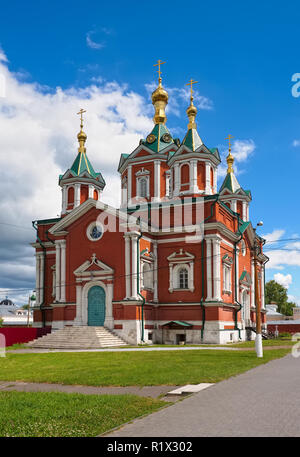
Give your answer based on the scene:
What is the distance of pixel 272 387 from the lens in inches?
396

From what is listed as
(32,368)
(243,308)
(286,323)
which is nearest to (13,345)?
(32,368)

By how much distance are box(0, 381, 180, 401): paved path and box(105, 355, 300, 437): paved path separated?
1066 mm

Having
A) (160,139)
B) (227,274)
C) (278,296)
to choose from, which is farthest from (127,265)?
(278,296)

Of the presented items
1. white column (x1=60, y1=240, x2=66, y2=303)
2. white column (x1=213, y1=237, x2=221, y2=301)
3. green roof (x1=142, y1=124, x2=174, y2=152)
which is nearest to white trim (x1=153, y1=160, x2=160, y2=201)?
green roof (x1=142, y1=124, x2=174, y2=152)

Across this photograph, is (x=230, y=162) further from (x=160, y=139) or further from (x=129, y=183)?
(x=129, y=183)

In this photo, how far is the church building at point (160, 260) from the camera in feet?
88.7

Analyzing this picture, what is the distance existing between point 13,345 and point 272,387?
67.1ft

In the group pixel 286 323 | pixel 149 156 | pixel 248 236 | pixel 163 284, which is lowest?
pixel 286 323

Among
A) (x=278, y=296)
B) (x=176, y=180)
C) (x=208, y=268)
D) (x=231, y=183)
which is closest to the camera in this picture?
(x=208, y=268)

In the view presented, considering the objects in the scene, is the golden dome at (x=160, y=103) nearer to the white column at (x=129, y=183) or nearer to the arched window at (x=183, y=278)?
the white column at (x=129, y=183)

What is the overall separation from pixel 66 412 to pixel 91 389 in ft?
9.81

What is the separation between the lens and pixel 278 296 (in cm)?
8106
